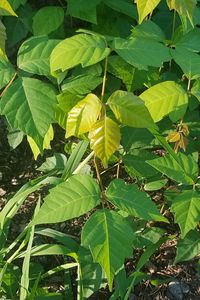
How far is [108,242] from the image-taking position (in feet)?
4.30

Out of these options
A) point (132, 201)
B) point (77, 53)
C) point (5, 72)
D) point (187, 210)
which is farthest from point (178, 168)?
point (5, 72)

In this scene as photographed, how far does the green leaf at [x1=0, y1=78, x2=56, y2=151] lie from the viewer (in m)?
1.32

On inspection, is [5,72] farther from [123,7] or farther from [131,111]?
[123,7]

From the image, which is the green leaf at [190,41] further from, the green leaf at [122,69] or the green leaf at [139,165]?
the green leaf at [139,165]

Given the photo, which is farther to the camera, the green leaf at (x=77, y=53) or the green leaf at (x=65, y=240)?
the green leaf at (x=65, y=240)

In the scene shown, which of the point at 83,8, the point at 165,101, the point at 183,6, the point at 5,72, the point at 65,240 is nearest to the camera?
the point at 183,6

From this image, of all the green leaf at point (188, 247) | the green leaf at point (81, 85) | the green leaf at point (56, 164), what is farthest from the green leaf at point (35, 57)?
the green leaf at point (188, 247)

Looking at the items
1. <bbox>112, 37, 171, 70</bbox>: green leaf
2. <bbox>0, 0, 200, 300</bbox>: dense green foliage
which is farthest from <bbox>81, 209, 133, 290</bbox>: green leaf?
<bbox>112, 37, 171, 70</bbox>: green leaf

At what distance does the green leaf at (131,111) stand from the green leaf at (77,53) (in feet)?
0.41

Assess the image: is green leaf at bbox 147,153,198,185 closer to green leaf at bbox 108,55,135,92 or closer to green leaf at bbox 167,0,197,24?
green leaf at bbox 108,55,135,92

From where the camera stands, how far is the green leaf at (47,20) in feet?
5.71

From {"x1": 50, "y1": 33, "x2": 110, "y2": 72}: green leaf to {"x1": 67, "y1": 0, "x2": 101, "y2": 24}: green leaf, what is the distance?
0.38m

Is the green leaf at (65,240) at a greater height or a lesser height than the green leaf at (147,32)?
lesser

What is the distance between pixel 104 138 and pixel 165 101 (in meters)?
0.29
